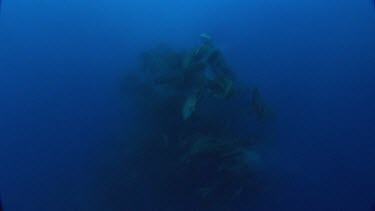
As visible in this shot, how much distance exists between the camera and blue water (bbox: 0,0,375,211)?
205 inches

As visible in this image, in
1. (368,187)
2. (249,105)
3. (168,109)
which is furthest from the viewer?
(368,187)

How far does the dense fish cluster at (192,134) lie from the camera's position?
422cm

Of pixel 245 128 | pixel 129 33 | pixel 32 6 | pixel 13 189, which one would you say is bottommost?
pixel 13 189

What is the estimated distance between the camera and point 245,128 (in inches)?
194

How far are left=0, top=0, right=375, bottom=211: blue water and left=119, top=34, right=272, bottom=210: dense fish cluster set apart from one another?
2.01 feet

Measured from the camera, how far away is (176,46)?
17.4ft

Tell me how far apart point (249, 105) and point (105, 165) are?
7.50 feet

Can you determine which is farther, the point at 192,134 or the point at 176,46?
the point at 176,46

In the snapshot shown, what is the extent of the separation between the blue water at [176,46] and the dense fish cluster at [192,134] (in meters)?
0.61

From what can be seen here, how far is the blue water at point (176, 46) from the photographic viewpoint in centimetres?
521

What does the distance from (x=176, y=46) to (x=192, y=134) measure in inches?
62.8

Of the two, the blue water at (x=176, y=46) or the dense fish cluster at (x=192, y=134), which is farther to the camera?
the blue water at (x=176, y=46)

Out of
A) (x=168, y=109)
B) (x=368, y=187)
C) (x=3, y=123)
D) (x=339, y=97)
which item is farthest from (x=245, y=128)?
(x=3, y=123)

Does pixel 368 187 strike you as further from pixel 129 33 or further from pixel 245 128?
pixel 129 33
